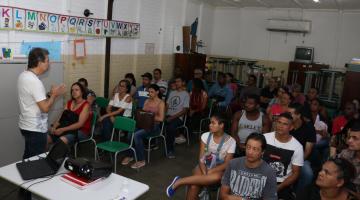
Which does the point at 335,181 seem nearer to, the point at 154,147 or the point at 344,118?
the point at 344,118

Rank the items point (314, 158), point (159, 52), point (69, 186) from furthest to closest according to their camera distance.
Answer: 1. point (159, 52)
2. point (314, 158)
3. point (69, 186)

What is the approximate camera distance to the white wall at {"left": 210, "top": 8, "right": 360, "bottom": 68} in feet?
29.2

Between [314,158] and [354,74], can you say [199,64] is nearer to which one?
[354,74]

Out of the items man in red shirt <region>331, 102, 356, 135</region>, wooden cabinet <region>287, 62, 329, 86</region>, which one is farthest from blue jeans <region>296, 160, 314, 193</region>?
wooden cabinet <region>287, 62, 329, 86</region>

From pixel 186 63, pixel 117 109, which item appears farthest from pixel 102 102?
pixel 186 63

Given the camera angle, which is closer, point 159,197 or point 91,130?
point 159,197

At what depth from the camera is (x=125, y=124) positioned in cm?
455

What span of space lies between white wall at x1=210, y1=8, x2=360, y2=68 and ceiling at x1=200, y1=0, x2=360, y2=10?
301mm

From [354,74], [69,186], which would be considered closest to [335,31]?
[354,74]

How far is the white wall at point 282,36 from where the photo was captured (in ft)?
29.2

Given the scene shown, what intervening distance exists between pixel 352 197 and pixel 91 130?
335 cm

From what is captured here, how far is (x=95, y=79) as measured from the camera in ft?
20.4

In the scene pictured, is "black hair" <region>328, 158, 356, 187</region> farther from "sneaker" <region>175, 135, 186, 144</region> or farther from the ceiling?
the ceiling

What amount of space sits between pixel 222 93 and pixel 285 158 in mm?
3902
